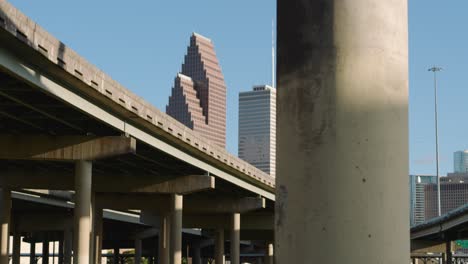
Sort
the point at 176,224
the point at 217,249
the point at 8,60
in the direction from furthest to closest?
the point at 217,249, the point at 176,224, the point at 8,60

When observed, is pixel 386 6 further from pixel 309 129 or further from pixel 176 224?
pixel 176 224

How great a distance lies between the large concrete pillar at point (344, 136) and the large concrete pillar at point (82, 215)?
1502 inches

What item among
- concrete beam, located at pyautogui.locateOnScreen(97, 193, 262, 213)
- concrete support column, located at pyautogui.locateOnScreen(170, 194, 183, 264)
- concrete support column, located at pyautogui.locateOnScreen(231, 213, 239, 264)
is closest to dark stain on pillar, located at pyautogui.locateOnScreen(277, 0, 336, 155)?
concrete support column, located at pyautogui.locateOnScreen(170, 194, 183, 264)

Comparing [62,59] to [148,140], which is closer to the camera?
[62,59]

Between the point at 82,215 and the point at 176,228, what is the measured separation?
66.7 feet

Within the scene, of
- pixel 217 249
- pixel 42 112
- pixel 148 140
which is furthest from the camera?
pixel 217 249

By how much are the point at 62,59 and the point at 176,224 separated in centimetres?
3292

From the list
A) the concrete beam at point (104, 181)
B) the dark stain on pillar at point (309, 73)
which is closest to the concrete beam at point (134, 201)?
the concrete beam at point (104, 181)

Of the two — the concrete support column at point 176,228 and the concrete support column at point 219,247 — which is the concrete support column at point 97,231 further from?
the concrete support column at point 219,247

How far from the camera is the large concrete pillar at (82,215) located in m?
42.7

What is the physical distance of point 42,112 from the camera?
126 feet

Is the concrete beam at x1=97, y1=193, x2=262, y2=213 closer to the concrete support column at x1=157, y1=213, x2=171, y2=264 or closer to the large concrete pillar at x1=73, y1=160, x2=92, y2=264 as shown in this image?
the concrete support column at x1=157, y1=213, x2=171, y2=264

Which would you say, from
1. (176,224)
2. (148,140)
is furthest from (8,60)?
(176,224)

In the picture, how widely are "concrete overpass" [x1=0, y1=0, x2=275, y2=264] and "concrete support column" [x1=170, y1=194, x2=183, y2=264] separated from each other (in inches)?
3.1
